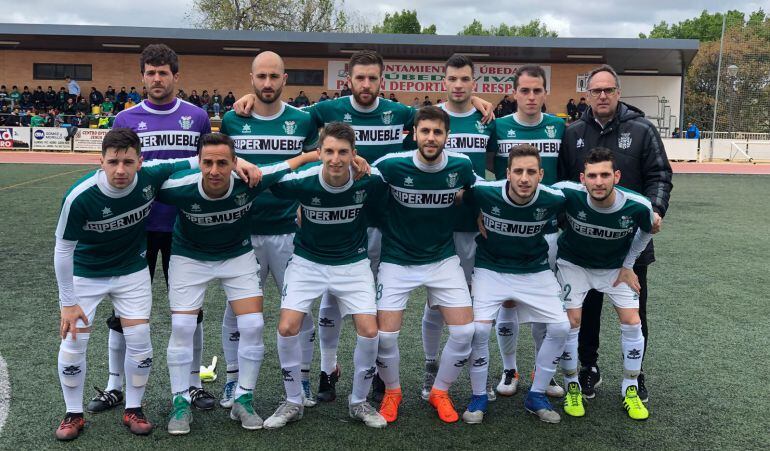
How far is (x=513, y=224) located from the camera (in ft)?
13.7

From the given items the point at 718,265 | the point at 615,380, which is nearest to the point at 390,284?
the point at 615,380

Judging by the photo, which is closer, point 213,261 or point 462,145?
point 213,261

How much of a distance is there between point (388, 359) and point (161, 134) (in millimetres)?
2030

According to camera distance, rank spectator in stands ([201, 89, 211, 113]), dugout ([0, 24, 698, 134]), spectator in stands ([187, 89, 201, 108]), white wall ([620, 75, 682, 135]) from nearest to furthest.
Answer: spectator in stands ([187, 89, 201, 108]) → dugout ([0, 24, 698, 134]) → spectator in stands ([201, 89, 211, 113]) → white wall ([620, 75, 682, 135])

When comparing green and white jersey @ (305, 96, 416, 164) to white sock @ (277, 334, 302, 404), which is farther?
green and white jersey @ (305, 96, 416, 164)

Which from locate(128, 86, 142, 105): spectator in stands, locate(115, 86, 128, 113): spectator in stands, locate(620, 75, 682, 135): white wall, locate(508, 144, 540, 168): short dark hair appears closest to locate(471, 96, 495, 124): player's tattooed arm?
locate(508, 144, 540, 168): short dark hair

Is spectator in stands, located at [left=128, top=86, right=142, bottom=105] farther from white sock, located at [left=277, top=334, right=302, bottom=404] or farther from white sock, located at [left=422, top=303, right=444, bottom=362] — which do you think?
white sock, located at [left=277, top=334, right=302, bottom=404]

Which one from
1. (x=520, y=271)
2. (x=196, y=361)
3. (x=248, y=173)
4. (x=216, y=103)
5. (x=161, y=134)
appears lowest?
(x=196, y=361)

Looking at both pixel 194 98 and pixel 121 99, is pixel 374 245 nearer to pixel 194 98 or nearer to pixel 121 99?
pixel 194 98

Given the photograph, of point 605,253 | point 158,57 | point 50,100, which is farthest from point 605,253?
point 50,100

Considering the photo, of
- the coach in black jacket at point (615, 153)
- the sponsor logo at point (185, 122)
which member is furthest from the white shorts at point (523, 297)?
the sponsor logo at point (185, 122)

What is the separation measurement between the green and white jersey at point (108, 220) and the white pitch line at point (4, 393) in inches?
36.2

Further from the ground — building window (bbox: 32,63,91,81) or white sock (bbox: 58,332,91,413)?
building window (bbox: 32,63,91,81)

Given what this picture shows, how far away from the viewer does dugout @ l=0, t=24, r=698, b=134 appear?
27797mm
